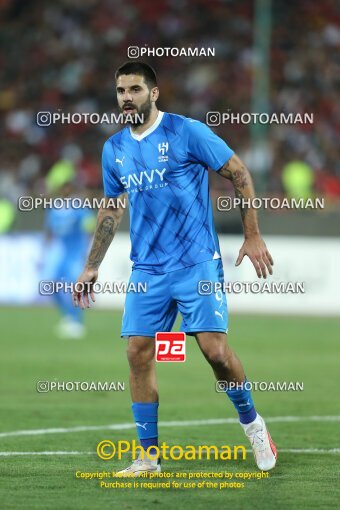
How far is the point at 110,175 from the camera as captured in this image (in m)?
7.44

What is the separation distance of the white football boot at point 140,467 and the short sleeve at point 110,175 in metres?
1.62

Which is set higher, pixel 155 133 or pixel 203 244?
pixel 155 133

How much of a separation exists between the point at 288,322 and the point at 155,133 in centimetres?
1335

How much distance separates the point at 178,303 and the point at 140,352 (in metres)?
0.37

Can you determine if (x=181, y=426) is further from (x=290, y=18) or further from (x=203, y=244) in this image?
(x=290, y=18)

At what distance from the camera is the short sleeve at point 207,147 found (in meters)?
7.09

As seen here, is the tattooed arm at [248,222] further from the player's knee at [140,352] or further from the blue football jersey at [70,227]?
the blue football jersey at [70,227]

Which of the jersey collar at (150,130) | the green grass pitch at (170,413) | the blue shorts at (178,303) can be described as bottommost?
the green grass pitch at (170,413)

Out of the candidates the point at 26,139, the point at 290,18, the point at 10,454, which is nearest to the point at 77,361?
the point at 10,454

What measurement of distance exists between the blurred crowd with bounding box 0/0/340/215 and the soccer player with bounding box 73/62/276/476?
16.2 meters

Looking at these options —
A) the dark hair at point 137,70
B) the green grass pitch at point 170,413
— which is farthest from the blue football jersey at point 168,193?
the green grass pitch at point 170,413

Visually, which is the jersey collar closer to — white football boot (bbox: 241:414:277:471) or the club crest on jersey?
the club crest on jersey

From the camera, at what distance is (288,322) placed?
2030cm

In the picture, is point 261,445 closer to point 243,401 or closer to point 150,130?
point 243,401
